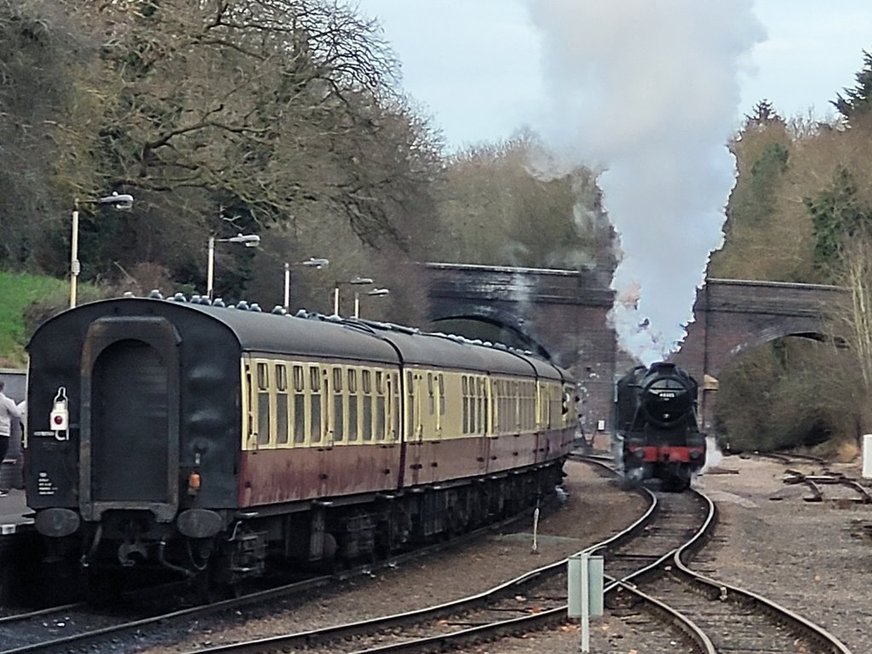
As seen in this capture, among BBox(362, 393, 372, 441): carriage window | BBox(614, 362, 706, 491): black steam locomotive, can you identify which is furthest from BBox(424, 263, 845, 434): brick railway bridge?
BBox(362, 393, 372, 441): carriage window

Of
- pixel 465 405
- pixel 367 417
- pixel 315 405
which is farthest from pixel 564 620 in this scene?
pixel 465 405

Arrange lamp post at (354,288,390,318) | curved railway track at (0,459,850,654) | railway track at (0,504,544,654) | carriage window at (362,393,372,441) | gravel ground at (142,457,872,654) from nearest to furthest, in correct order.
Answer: railway track at (0,504,544,654) < curved railway track at (0,459,850,654) < gravel ground at (142,457,872,654) < carriage window at (362,393,372,441) < lamp post at (354,288,390,318)

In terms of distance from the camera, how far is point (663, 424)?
38.1 m

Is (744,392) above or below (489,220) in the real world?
below

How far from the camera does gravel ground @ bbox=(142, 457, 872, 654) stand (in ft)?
48.6

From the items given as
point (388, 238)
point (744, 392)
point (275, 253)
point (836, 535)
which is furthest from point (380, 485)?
point (744, 392)

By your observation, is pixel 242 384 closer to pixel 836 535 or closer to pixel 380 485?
pixel 380 485

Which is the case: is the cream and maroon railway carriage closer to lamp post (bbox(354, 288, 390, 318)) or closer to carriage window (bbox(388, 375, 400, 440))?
carriage window (bbox(388, 375, 400, 440))

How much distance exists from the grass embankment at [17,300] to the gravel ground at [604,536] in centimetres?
1257

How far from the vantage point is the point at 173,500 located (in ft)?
51.5

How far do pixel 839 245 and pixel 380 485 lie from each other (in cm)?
4474

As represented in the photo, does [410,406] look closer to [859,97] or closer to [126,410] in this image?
[126,410]

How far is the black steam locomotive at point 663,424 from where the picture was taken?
124 ft

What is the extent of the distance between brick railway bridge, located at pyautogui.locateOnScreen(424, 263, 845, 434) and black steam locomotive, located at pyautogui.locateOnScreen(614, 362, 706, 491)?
25718 millimetres
